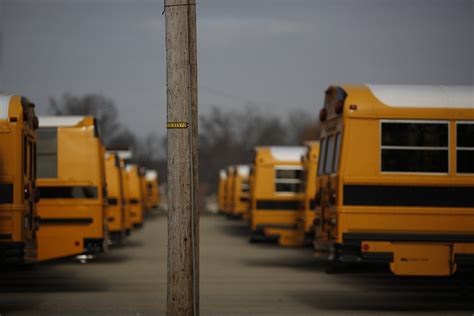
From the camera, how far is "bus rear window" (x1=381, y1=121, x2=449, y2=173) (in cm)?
1491

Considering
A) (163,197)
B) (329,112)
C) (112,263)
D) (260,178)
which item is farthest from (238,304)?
(163,197)

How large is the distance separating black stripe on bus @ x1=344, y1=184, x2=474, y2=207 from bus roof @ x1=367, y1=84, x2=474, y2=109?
1.23 m

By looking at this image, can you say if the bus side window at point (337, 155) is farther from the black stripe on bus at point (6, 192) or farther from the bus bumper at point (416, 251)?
the black stripe on bus at point (6, 192)

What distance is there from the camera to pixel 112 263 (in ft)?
75.9

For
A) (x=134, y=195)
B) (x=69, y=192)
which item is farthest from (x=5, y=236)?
(x=134, y=195)

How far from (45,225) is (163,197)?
92.5 m

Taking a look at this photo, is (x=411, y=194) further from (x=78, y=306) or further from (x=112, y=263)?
(x=112, y=263)

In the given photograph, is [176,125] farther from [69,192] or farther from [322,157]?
[69,192]

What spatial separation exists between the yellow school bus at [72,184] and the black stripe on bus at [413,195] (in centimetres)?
629

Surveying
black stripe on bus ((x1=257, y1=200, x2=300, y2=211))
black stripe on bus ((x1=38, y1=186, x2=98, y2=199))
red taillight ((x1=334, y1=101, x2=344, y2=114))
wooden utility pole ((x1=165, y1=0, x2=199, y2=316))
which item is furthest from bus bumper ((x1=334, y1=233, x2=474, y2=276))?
black stripe on bus ((x1=257, y1=200, x2=300, y2=211))

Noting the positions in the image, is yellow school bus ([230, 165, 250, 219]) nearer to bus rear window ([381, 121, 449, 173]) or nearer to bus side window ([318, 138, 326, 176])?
bus side window ([318, 138, 326, 176])

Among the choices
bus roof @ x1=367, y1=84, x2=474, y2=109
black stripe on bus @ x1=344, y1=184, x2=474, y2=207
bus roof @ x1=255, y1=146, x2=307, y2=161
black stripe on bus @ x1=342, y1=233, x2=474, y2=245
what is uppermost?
bus roof @ x1=367, y1=84, x2=474, y2=109

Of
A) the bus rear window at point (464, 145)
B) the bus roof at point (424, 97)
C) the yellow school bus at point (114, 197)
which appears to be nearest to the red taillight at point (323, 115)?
the bus roof at point (424, 97)

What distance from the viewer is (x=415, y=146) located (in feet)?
49.1
